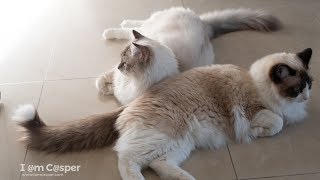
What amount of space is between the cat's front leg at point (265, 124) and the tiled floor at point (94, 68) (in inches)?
1.7

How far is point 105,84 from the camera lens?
196 cm

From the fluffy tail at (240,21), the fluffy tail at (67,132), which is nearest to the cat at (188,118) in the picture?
the fluffy tail at (67,132)

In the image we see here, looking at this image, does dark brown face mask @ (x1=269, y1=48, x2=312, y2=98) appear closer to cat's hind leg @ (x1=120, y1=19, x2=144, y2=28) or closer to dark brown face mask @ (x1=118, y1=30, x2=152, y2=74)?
dark brown face mask @ (x1=118, y1=30, x2=152, y2=74)

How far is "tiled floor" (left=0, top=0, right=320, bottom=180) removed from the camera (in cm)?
154

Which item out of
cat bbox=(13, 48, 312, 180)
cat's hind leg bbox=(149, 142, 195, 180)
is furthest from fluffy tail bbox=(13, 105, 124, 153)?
cat's hind leg bbox=(149, 142, 195, 180)

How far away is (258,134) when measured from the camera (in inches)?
64.5

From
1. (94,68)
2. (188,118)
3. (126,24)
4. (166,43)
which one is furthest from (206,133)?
(126,24)

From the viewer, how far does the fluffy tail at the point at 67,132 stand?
154 cm

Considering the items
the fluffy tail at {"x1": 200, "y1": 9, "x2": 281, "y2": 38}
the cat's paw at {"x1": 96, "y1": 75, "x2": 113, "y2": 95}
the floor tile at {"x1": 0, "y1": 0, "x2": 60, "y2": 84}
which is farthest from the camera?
the fluffy tail at {"x1": 200, "y1": 9, "x2": 281, "y2": 38}

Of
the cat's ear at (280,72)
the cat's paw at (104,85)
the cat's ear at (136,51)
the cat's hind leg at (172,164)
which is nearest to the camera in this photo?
the cat's hind leg at (172,164)

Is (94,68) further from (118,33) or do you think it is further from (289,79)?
(289,79)

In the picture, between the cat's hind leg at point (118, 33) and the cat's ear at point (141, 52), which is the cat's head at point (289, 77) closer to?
the cat's ear at point (141, 52)

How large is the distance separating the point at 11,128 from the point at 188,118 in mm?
892

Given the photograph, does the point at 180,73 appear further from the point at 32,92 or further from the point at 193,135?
the point at 32,92
